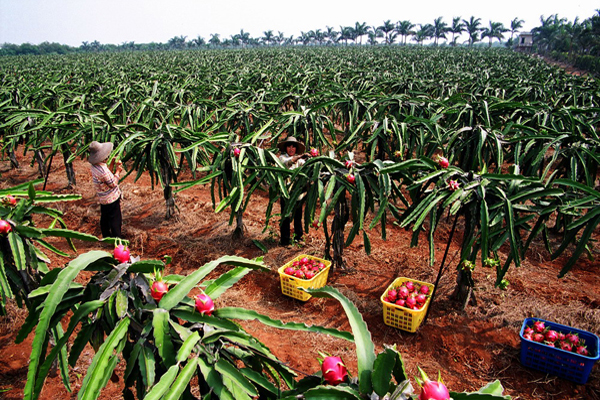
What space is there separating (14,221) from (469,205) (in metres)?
2.86

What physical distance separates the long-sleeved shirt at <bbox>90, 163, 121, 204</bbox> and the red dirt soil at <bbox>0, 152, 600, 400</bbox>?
2.48ft

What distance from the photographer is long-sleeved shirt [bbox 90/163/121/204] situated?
418cm

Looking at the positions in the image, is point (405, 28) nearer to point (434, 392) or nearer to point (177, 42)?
point (177, 42)

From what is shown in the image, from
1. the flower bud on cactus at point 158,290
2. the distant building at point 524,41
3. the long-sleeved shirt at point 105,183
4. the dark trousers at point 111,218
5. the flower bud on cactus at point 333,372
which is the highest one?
the distant building at point 524,41

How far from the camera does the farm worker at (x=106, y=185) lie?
13.4ft

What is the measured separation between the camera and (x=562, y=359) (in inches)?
103

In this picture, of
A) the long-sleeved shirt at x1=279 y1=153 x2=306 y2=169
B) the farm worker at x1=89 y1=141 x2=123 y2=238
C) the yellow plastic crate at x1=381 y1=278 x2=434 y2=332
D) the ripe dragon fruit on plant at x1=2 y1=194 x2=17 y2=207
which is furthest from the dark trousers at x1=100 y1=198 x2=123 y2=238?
the yellow plastic crate at x1=381 y1=278 x2=434 y2=332

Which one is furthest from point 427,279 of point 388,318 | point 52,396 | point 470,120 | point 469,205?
point 52,396

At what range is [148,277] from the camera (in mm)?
1402

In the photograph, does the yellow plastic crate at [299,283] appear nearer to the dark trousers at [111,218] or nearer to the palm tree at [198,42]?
the dark trousers at [111,218]

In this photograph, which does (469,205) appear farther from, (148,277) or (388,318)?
(148,277)

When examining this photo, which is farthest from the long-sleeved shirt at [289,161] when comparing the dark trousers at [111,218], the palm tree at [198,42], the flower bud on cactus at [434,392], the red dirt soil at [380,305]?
the palm tree at [198,42]

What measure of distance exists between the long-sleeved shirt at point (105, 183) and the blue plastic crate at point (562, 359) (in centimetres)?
438

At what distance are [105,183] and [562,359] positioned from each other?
15.5 feet
